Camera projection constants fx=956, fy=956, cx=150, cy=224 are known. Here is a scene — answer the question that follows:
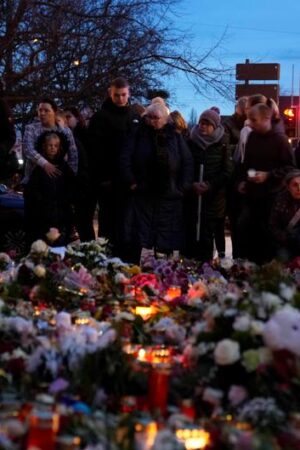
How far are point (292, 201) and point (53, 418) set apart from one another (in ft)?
16.8

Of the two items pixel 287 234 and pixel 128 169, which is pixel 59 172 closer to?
pixel 128 169

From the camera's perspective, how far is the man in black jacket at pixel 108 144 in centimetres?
854

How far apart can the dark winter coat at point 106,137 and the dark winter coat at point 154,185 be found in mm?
586

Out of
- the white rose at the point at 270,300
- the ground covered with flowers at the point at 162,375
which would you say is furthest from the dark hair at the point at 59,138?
the white rose at the point at 270,300

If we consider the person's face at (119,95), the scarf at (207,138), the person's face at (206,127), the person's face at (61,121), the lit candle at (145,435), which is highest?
the person's face at (119,95)

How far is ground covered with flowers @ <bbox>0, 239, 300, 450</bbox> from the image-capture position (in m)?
2.55

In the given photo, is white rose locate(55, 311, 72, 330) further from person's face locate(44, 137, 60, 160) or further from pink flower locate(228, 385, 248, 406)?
person's face locate(44, 137, 60, 160)

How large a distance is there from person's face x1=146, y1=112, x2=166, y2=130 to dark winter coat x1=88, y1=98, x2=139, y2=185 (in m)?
0.60

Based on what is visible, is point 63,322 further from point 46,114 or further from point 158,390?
point 46,114

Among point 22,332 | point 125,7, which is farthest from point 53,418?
point 125,7

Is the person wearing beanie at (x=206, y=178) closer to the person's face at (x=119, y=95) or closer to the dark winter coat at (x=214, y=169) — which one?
the dark winter coat at (x=214, y=169)

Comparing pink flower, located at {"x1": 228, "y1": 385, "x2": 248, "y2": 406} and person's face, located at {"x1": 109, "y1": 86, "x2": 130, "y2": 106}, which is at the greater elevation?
person's face, located at {"x1": 109, "y1": 86, "x2": 130, "y2": 106}

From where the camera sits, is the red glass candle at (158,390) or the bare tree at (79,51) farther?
the bare tree at (79,51)

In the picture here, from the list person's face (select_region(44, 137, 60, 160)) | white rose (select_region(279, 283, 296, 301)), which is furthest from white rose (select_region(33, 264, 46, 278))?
person's face (select_region(44, 137, 60, 160))
